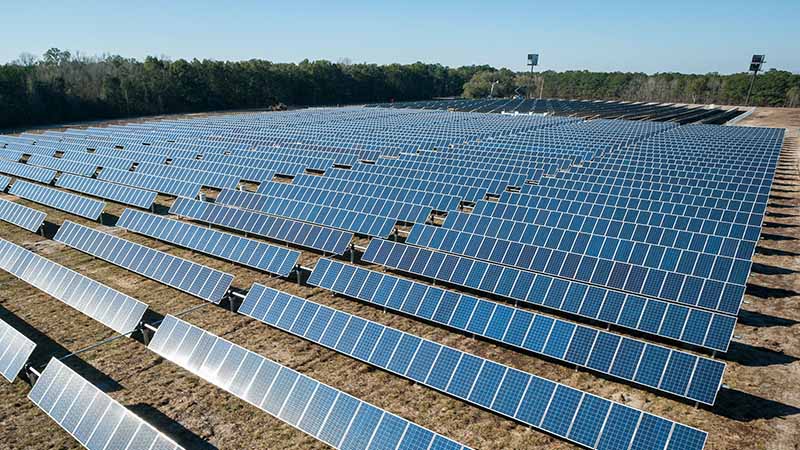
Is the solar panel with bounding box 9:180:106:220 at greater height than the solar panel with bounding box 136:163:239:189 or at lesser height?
lesser

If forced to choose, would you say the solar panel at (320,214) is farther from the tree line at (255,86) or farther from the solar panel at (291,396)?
the tree line at (255,86)

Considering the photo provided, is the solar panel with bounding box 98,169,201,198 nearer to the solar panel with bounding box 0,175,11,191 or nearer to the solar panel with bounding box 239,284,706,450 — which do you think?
the solar panel with bounding box 0,175,11,191

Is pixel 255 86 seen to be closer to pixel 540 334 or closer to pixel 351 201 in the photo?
pixel 351 201

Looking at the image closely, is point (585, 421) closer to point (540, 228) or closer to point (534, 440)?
point (534, 440)

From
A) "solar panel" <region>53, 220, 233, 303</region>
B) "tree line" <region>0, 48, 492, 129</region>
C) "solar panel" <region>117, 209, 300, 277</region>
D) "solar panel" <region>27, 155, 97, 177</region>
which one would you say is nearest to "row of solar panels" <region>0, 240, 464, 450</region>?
"solar panel" <region>53, 220, 233, 303</region>

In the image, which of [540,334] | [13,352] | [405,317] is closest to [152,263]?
[13,352]

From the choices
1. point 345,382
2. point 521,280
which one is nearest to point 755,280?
point 521,280
